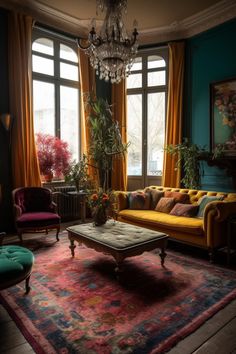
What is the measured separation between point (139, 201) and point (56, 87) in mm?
2773

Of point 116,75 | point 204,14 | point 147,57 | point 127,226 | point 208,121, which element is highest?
point 204,14

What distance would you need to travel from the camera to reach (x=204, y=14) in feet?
16.6

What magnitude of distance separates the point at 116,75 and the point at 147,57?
2.63m

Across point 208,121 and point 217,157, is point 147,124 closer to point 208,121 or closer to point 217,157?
point 208,121

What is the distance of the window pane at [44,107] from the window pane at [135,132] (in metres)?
1.69

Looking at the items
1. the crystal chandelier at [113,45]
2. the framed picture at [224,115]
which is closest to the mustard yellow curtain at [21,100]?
the crystal chandelier at [113,45]

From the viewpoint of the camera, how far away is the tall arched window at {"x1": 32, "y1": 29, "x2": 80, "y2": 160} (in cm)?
529

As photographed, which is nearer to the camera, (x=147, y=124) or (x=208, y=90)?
(x=208, y=90)

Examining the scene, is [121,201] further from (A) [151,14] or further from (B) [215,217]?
(A) [151,14]

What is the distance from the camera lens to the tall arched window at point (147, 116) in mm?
5973

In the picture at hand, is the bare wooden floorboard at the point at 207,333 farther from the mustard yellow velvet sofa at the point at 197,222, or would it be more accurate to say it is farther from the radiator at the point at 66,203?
the radiator at the point at 66,203

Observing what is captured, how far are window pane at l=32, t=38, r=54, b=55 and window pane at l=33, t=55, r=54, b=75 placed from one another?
0.15 m

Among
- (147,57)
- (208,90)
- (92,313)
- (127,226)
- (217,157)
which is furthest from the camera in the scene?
(147,57)

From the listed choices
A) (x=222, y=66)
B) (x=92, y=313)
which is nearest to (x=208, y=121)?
(x=222, y=66)
